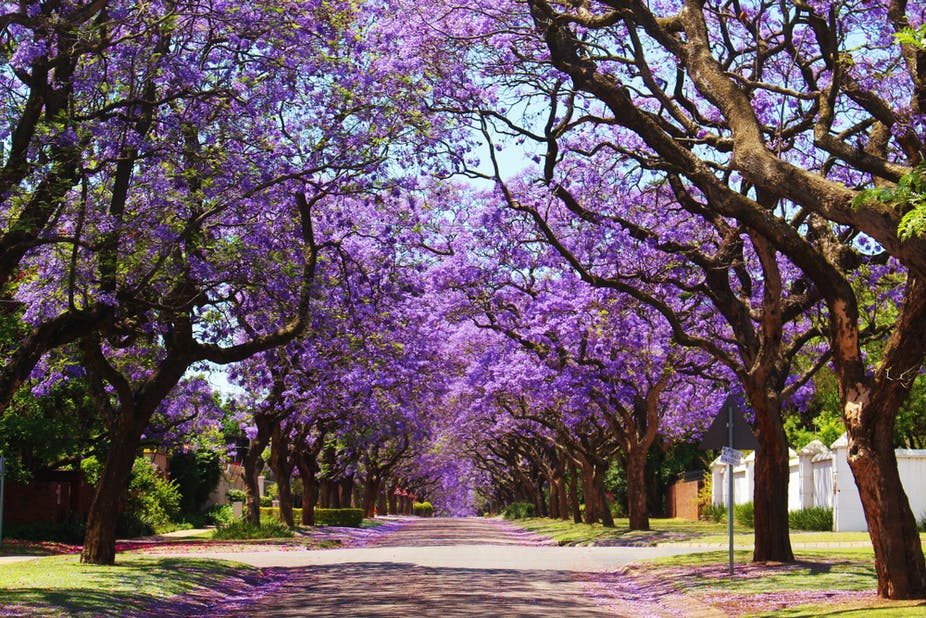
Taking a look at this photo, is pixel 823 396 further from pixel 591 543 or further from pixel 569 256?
pixel 569 256

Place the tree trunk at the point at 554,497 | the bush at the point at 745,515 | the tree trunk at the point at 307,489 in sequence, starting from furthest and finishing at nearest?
the tree trunk at the point at 554,497, the tree trunk at the point at 307,489, the bush at the point at 745,515

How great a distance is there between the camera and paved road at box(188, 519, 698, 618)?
13.8 m

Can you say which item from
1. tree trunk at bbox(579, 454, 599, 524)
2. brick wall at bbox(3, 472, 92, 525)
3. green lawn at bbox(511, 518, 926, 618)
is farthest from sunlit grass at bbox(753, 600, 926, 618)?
tree trunk at bbox(579, 454, 599, 524)

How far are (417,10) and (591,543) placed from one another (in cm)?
2011

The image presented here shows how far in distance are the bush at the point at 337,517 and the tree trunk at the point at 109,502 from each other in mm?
32066

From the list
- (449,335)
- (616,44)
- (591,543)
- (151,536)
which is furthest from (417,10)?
(151,536)

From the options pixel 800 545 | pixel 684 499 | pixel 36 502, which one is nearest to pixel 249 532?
pixel 36 502

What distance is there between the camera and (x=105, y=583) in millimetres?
15188

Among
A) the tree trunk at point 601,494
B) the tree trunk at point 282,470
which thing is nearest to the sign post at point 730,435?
the tree trunk at point 282,470

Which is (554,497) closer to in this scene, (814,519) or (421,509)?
(814,519)

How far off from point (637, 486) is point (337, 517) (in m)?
18.6

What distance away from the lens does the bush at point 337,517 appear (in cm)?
5091

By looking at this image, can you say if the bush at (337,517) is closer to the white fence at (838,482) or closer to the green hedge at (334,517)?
the green hedge at (334,517)

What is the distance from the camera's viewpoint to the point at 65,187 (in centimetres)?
1375
